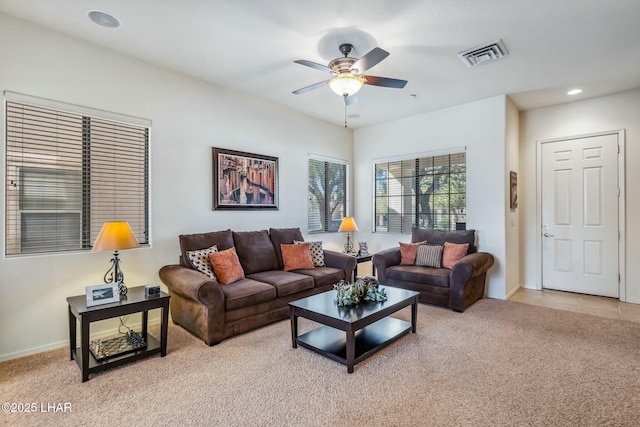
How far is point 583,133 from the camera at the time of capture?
4.58m

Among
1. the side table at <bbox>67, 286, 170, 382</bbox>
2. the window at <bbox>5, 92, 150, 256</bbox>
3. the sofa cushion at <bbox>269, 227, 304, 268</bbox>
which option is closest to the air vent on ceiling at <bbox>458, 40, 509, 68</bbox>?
the sofa cushion at <bbox>269, 227, 304, 268</bbox>

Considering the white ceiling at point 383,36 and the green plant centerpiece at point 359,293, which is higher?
the white ceiling at point 383,36

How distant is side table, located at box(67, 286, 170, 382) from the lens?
7.69 feet

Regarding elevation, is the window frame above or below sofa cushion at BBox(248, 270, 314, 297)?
above

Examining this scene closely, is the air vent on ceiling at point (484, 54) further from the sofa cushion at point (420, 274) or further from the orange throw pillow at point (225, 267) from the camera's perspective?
the orange throw pillow at point (225, 267)

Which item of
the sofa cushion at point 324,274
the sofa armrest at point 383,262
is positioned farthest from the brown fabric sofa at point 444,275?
the sofa cushion at point 324,274

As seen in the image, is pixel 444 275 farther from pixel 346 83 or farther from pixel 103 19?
pixel 103 19

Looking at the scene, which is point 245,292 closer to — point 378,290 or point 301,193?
point 378,290

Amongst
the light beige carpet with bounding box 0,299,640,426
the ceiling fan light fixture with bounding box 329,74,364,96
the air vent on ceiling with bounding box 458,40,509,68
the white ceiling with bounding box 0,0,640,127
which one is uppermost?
the white ceiling with bounding box 0,0,640,127

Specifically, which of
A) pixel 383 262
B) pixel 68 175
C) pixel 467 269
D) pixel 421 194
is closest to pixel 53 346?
pixel 68 175

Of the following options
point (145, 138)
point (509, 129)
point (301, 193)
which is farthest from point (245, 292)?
point (509, 129)

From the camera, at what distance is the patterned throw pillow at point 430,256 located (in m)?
4.38

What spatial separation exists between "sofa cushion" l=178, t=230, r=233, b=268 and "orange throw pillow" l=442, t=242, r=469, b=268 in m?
2.84

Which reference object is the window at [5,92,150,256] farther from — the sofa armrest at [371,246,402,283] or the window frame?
the sofa armrest at [371,246,402,283]
